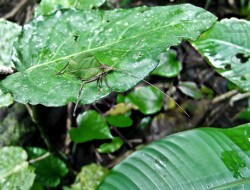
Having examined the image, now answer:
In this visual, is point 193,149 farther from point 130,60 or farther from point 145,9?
point 145,9

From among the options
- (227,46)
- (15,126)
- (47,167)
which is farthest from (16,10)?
(227,46)

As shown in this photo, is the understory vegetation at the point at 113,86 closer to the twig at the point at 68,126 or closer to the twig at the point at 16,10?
the twig at the point at 68,126

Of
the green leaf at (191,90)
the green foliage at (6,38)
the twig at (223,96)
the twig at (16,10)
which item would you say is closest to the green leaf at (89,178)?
the green foliage at (6,38)

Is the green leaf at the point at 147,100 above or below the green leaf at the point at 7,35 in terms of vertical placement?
below

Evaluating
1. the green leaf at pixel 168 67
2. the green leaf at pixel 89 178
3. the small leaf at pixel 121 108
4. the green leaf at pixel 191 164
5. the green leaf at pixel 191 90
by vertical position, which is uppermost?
the green leaf at pixel 191 164

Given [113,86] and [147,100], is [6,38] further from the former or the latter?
[147,100]

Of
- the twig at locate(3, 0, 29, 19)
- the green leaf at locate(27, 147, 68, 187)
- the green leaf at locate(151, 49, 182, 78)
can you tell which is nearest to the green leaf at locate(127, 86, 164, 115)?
the green leaf at locate(151, 49, 182, 78)
